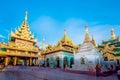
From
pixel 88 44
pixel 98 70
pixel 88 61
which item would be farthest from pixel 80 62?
pixel 98 70

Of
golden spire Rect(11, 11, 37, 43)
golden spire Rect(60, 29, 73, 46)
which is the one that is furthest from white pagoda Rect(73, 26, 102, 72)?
golden spire Rect(11, 11, 37, 43)

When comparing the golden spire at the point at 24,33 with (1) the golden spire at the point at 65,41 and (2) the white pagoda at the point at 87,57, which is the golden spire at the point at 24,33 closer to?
(1) the golden spire at the point at 65,41

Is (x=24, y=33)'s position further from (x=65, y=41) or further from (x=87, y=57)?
(x=87, y=57)

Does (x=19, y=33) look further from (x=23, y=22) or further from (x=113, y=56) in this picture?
(x=113, y=56)

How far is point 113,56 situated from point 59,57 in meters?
12.0

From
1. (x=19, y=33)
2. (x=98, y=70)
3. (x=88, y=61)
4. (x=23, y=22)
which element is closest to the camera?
(x=98, y=70)

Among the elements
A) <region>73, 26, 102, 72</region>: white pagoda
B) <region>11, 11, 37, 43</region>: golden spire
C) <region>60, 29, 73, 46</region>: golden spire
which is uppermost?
<region>11, 11, 37, 43</region>: golden spire

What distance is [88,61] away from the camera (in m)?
17.0

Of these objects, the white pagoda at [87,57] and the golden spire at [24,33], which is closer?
the white pagoda at [87,57]

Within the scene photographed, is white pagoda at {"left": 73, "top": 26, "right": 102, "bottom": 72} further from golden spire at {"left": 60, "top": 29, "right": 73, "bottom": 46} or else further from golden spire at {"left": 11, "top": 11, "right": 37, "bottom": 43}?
golden spire at {"left": 11, "top": 11, "right": 37, "bottom": 43}

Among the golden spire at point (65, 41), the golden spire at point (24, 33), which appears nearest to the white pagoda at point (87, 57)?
the golden spire at point (65, 41)

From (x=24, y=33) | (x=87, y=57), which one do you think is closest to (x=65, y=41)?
(x=24, y=33)

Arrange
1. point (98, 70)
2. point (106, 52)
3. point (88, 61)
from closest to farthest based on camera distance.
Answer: point (98, 70) < point (88, 61) < point (106, 52)

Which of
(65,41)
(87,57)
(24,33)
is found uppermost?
(24,33)
